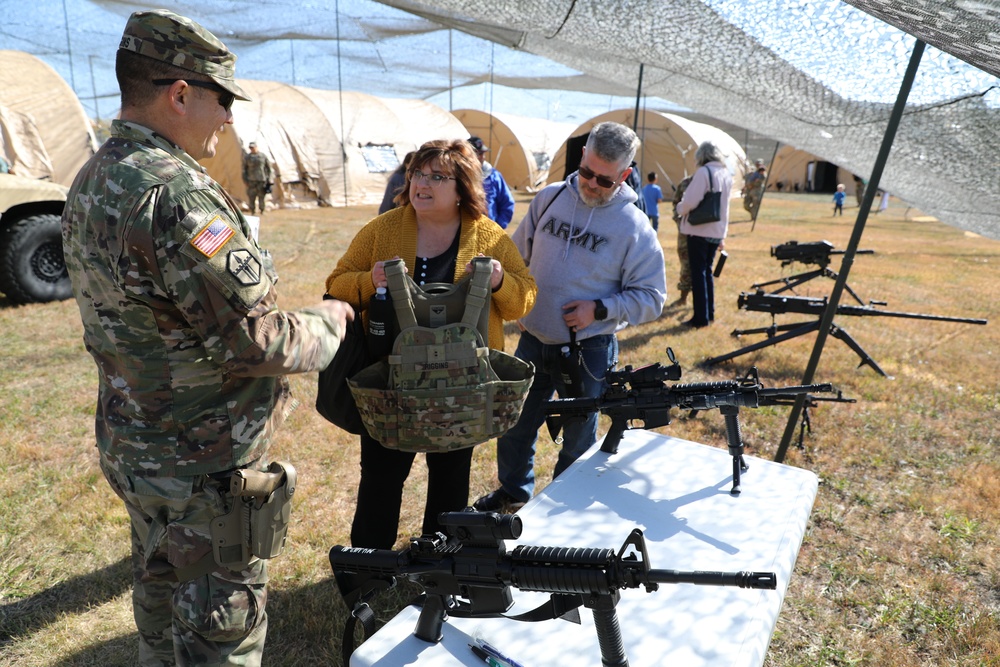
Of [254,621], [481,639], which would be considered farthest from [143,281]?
[481,639]

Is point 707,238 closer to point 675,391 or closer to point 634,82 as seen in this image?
point 634,82

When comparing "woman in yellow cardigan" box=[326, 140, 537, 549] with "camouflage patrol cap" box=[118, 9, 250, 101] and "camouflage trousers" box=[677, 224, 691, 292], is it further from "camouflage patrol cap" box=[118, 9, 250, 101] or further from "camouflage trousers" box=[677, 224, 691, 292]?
"camouflage trousers" box=[677, 224, 691, 292]

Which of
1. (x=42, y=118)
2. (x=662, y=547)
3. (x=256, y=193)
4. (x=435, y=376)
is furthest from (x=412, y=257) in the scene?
(x=256, y=193)

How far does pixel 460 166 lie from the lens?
237cm

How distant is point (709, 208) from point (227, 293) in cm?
600

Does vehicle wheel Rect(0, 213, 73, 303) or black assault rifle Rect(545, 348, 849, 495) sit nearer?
black assault rifle Rect(545, 348, 849, 495)

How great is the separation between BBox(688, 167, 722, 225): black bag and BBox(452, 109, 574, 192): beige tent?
57.3 feet

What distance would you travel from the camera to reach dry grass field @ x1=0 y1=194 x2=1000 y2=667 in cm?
266

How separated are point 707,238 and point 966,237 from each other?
16569 millimetres

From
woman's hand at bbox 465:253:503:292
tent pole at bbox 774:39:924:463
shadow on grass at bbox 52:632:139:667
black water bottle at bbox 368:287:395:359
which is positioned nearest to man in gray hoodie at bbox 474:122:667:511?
woman's hand at bbox 465:253:503:292

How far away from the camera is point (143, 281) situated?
4.93ft

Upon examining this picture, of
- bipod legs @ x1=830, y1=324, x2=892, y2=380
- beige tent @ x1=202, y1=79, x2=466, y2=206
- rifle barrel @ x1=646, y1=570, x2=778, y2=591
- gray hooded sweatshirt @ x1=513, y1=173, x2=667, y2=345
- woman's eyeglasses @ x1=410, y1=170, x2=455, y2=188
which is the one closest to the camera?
rifle barrel @ x1=646, y1=570, x2=778, y2=591

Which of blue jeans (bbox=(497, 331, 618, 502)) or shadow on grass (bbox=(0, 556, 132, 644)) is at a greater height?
blue jeans (bbox=(497, 331, 618, 502))

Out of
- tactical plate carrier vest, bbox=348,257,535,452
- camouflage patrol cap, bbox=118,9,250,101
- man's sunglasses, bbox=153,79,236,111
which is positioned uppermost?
camouflage patrol cap, bbox=118,9,250,101
